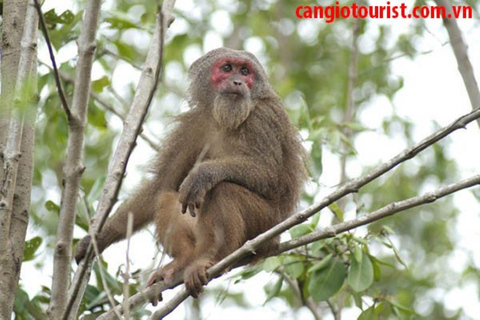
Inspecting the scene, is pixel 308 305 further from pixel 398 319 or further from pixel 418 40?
pixel 418 40

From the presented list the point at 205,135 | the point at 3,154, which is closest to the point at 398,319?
the point at 205,135

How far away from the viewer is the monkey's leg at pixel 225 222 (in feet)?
26.3

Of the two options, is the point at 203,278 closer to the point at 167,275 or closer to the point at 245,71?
the point at 167,275

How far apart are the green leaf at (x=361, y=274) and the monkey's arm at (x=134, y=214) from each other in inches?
91.0

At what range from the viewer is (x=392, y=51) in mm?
18078

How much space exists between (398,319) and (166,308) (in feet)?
11.2

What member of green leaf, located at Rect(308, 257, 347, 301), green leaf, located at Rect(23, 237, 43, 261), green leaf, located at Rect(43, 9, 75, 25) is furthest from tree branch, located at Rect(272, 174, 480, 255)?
green leaf, located at Rect(43, 9, 75, 25)

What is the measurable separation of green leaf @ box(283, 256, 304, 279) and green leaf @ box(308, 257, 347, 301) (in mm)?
277

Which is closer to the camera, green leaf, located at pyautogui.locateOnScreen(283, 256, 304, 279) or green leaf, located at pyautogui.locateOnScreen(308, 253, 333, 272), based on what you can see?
green leaf, located at pyautogui.locateOnScreen(308, 253, 333, 272)

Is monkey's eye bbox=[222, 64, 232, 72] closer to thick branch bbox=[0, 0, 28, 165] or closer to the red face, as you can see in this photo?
the red face

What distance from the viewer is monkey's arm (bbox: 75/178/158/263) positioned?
29.5 ft

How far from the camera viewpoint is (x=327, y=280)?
8.59 meters

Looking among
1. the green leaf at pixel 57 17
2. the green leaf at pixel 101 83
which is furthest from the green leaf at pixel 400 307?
the green leaf at pixel 57 17

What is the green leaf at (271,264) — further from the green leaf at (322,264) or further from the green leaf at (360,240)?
the green leaf at (360,240)
